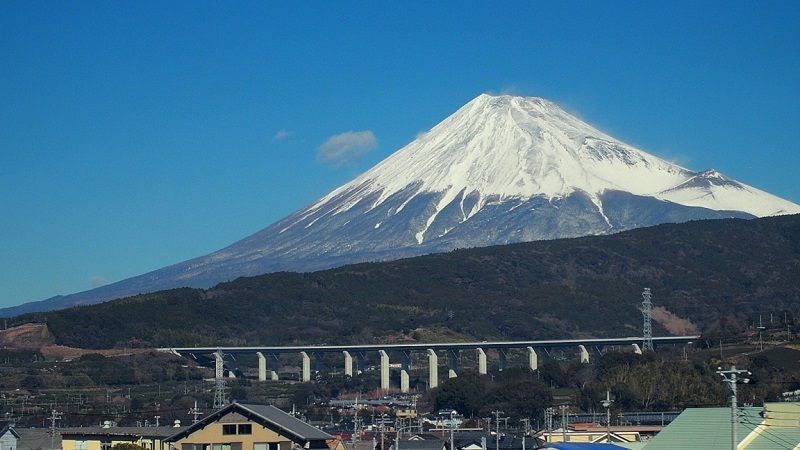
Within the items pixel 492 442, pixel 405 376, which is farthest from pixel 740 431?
pixel 405 376

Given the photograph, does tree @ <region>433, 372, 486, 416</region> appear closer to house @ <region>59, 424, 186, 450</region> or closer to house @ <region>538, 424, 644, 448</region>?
house @ <region>538, 424, 644, 448</region>

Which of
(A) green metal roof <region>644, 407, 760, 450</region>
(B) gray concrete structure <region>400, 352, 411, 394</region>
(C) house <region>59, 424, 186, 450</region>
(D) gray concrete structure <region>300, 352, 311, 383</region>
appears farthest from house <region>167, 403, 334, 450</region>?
(D) gray concrete structure <region>300, 352, 311, 383</region>

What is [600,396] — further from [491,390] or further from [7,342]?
[7,342]

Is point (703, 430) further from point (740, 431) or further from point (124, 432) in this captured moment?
point (124, 432)

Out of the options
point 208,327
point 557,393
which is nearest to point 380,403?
point 557,393

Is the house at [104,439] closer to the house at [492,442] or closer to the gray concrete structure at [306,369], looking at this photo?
the house at [492,442]

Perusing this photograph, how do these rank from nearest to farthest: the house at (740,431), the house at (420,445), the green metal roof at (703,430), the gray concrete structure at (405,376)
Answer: the house at (740,431)
the green metal roof at (703,430)
the house at (420,445)
the gray concrete structure at (405,376)

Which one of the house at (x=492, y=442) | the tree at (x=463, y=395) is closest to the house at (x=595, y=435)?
the house at (x=492, y=442)
